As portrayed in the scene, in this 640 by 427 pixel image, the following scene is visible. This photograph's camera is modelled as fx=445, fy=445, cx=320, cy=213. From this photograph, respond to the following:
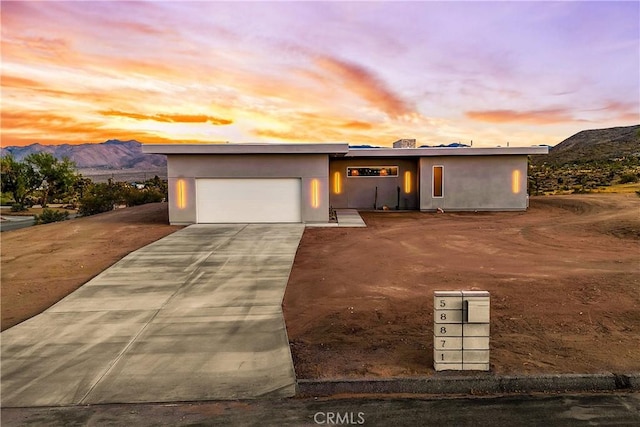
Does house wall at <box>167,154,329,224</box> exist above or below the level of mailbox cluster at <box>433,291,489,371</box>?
above

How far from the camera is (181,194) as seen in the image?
18.5 metres

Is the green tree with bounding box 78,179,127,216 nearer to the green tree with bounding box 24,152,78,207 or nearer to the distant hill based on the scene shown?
the green tree with bounding box 24,152,78,207

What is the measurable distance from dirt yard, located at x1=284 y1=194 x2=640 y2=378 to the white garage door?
306 cm

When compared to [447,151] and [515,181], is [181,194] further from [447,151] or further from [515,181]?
[515,181]

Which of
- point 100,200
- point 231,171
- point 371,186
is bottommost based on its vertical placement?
point 100,200

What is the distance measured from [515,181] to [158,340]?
2007cm

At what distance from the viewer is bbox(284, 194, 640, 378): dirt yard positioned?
5496 mm

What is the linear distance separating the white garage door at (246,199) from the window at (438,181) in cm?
771

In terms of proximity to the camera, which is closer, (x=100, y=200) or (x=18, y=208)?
(x=100, y=200)

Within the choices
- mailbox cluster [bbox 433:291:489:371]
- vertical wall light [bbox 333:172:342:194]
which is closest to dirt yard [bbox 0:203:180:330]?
mailbox cluster [bbox 433:291:489:371]

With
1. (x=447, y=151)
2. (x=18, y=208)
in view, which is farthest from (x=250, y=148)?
(x=18, y=208)

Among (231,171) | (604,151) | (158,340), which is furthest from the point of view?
(604,151)

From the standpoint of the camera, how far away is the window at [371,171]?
23797mm

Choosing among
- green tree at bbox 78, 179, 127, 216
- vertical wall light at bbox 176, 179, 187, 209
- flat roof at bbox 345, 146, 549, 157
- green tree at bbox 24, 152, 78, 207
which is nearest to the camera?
vertical wall light at bbox 176, 179, 187, 209
